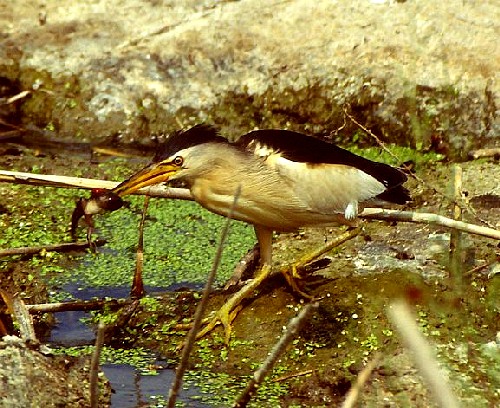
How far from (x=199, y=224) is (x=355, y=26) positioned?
1.51 meters

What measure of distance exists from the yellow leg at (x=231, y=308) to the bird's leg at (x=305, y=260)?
9 cm

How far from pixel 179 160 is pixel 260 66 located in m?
2.07

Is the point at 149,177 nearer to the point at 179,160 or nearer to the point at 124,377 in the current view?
the point at 179,160

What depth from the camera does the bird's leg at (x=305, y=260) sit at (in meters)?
4.29

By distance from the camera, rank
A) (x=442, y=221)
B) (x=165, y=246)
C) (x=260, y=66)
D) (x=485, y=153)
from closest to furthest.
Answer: (x=442, y=221)
(x=165, y=246)
(x=485, y=153)
(x=260, y=66)

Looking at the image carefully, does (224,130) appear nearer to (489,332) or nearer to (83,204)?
(83,204)

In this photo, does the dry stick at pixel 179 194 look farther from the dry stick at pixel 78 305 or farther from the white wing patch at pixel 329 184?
the dry stick at pixel 78 305

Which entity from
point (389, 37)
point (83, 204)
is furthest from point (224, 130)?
point (83, 204)

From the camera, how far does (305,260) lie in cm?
441

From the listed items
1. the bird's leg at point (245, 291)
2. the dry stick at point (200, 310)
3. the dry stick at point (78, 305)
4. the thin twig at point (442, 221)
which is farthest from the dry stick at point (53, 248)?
the dry stick at point (200, 310)

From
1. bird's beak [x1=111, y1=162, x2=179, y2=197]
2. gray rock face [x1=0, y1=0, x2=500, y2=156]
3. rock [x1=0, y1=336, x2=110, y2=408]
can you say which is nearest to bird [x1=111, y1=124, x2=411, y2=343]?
bird's beak [x1=111, y1=162, x2=179, y2=197]

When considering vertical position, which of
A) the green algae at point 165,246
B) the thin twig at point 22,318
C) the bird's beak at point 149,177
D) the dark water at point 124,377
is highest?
the bird's beak at point 149,177

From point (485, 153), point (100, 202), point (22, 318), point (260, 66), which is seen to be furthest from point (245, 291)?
point (260, 66)

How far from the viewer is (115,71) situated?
629 cm
